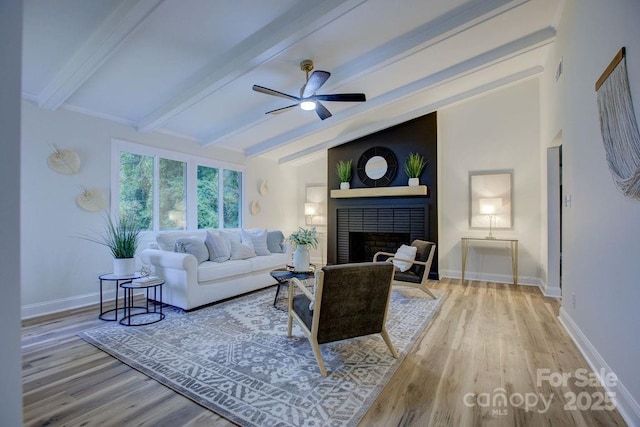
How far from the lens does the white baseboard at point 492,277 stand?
506 cm

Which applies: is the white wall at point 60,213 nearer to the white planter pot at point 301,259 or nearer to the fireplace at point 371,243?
the white planter pot at point 301,259

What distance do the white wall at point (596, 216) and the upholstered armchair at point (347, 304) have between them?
1.46 metres

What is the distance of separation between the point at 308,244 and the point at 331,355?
149 centimetres

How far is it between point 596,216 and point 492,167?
3209mm

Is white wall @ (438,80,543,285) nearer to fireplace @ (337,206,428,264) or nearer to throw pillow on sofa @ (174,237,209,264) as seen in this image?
fireplace @ (337,206,428,264)

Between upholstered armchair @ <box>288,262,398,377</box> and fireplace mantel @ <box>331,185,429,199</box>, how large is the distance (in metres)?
3.39

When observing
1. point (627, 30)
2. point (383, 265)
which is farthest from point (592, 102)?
point (383, 265)

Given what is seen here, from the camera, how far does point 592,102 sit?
8.11 ft

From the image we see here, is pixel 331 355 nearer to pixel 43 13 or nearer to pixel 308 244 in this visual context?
pixel 308 244

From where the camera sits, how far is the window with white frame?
438cm

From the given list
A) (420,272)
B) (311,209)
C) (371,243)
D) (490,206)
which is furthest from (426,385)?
(311,209)

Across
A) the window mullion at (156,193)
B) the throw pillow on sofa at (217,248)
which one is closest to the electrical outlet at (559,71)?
the throw pillow on sofa at (217,248)

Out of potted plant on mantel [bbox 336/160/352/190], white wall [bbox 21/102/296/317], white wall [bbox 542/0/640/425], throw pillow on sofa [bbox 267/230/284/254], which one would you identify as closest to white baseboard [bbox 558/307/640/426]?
white wall [bbox 542/0/640/425]

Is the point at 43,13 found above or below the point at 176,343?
above
